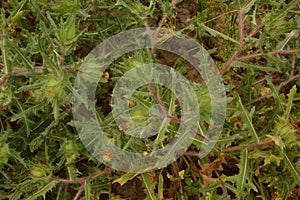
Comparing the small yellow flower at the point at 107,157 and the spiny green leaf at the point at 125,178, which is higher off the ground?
the small yellow flower at the point at 107,157

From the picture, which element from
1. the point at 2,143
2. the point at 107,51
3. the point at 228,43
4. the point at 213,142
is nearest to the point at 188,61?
the point at 228,43

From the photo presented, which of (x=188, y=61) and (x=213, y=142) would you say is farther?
(x=188, y=61)

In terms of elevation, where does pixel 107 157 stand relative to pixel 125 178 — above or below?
above

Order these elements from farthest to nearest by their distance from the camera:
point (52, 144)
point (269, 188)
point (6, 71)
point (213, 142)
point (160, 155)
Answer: point (269, 188), point (52, 144), point (160, 155), point (213, 142), point (6, 71)

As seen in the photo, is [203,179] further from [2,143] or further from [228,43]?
[2,143]

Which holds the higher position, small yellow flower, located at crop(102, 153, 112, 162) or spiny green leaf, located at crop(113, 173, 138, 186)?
small yellow flower, located at crop(102, 153, 112, 162)

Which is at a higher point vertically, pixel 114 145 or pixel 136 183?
pixel 114 145

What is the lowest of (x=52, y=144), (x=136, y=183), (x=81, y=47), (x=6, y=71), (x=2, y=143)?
(x=136, y=183)

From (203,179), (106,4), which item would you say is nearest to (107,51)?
(106,4)

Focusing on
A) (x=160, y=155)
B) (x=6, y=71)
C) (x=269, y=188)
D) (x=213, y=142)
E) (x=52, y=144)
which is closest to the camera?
(x=6, y=71)
